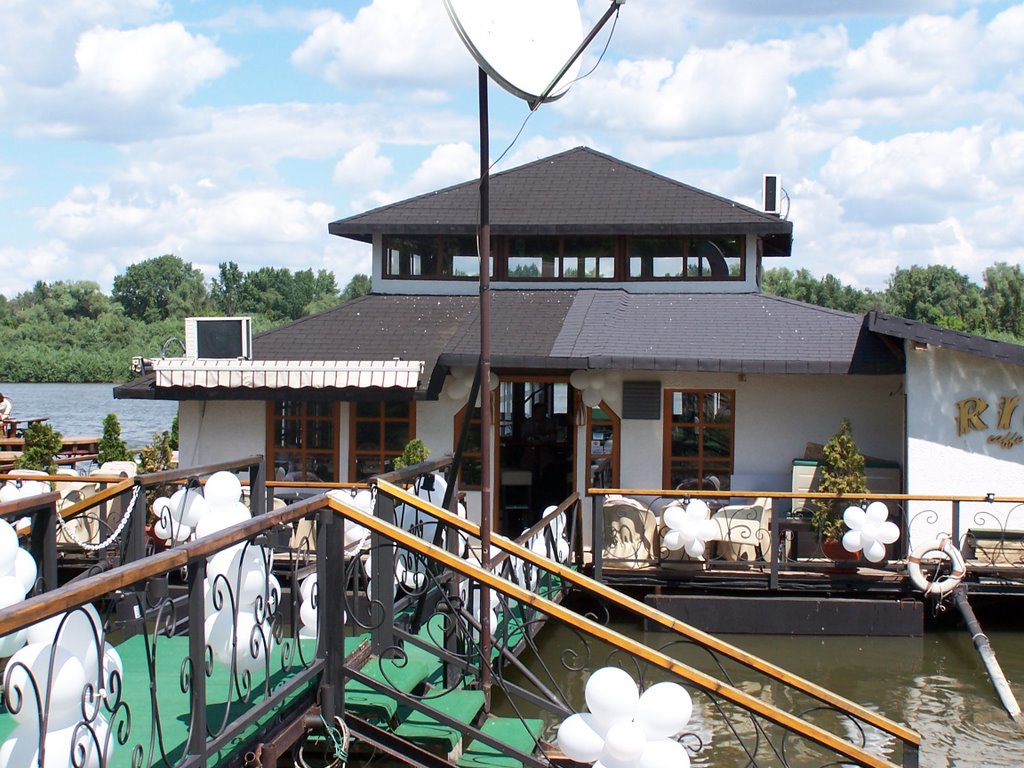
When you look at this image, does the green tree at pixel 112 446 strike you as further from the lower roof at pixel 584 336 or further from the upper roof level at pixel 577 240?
the upper roof level at pixel 577 240

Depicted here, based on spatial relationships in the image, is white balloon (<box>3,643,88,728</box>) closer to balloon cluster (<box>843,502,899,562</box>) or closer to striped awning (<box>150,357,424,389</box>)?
balloon cluster (<box>843,502,899,562</box>)

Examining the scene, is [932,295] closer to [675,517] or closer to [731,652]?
[675,517]

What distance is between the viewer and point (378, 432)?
14039mm

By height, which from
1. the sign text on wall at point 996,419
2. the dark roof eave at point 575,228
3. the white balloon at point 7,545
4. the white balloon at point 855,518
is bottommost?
the white balloon at point 855,518

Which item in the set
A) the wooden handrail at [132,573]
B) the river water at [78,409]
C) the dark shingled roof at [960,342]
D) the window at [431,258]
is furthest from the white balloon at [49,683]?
the river water at [78,409]

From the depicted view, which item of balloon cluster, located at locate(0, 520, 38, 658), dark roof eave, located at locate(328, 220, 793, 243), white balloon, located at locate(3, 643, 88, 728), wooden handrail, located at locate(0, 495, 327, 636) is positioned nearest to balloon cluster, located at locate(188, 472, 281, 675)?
wooden handrail, located at locate(0, 495, 327, 636)

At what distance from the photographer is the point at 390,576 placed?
6391mm

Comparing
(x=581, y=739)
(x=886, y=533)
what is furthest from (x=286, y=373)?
(x=581, y=739)

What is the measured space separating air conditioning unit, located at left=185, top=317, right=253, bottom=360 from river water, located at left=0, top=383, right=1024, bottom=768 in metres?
5.62

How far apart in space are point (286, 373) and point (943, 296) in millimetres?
69833

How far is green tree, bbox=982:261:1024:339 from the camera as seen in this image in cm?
7025

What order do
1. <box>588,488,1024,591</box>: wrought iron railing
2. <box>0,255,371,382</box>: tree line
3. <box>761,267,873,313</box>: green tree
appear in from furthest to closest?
<box>761,267,873,313</box>: green tree → <box>0,255,371,382</box>: tree line → <box>588,488,1024,591</box>: wrought iron railing

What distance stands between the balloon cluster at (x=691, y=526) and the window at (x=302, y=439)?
4.76 m

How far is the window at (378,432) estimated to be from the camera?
1399 centimetres
